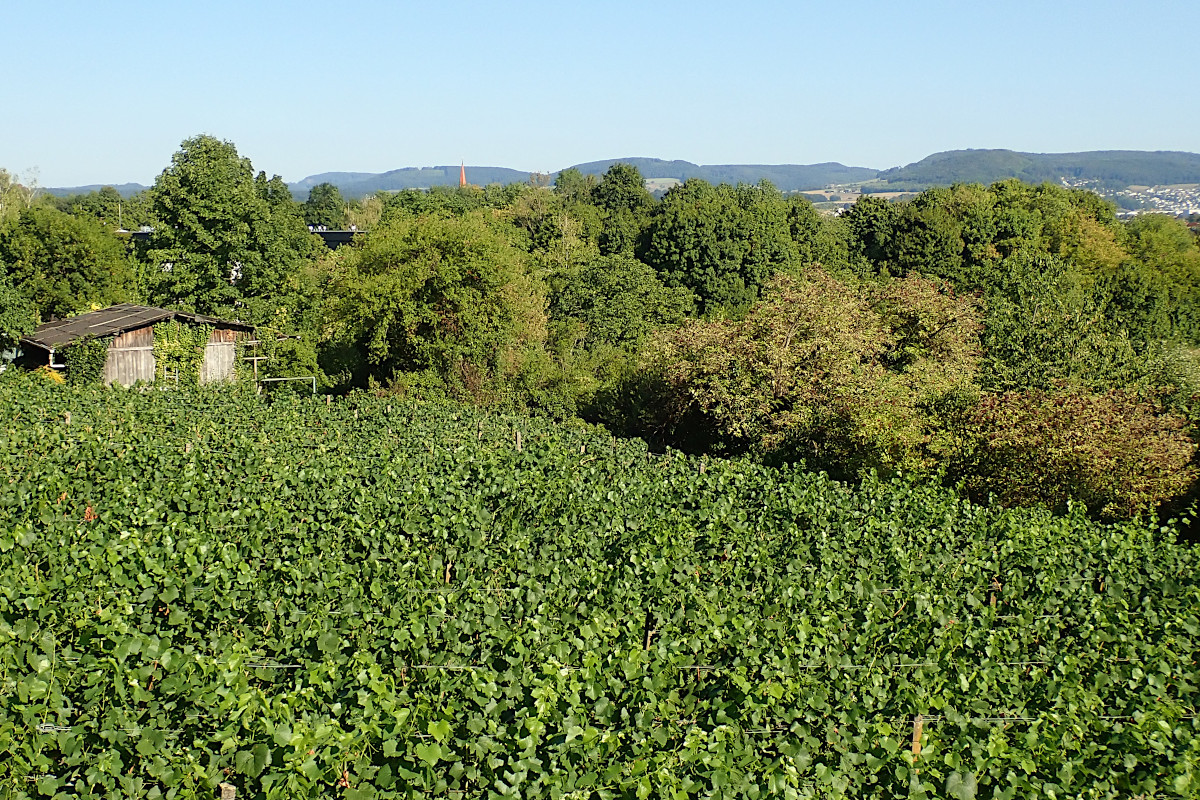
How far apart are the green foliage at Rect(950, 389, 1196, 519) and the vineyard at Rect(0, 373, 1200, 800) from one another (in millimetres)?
2733

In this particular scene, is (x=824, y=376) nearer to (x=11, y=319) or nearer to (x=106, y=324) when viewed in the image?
(x=106, y=324)

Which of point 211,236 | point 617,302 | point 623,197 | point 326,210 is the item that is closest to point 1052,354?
point 617,302

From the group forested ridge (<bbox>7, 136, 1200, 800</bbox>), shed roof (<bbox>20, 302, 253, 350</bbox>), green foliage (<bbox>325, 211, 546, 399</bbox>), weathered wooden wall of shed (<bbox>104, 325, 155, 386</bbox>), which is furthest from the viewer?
weathered wooden wall of shed (<bbox>104, 325, 155, 386</bbox>)

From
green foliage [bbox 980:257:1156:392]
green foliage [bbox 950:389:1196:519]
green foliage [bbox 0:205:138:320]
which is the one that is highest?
green foliage [bbox 0:205:138:320]

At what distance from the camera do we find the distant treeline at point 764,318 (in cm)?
1684

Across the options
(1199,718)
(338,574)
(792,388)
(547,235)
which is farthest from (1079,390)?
(547,235)

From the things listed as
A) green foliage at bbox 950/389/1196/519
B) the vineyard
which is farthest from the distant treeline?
the vineyard

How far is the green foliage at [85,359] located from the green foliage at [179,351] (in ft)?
5.50

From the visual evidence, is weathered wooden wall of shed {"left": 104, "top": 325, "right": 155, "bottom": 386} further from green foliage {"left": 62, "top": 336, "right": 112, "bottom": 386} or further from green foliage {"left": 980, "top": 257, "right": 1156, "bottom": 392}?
green foliage {"left": 980, "top": 257, "right": 1156, "bottom": 392}

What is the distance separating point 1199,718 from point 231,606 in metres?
7.96

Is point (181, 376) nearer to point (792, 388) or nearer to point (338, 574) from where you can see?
point (792, 388)

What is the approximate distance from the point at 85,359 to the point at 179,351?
2801mm

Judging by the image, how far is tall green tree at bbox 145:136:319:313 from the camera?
112 ft

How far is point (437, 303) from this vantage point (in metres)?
27.6
